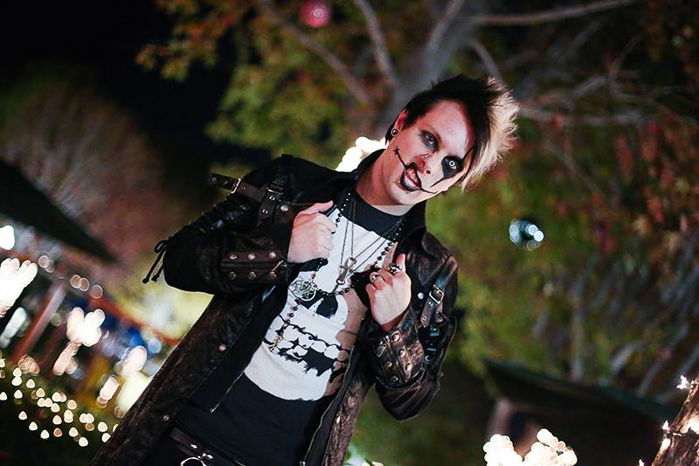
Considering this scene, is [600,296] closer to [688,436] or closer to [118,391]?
[118,391]

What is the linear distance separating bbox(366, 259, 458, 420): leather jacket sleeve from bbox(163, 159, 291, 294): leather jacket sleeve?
382mm

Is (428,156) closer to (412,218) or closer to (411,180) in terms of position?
(411,180)

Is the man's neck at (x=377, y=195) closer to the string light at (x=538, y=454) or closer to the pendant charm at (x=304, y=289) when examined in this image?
the pendant charm at (x=304, y=289)

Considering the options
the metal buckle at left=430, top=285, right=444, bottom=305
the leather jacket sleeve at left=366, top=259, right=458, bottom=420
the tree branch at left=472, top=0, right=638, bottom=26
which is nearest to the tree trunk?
the leather jacket sleeve at left=366, top=259, right=458, bottom=420

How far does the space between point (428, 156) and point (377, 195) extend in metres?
0.21

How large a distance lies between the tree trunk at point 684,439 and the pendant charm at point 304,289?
1.32 metres

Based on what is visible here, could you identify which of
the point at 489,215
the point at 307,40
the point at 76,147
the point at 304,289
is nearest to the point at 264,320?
the point at 304,289

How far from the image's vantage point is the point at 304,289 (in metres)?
2.70

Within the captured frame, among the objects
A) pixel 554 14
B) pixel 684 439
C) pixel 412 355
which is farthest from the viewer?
pixel 554 14

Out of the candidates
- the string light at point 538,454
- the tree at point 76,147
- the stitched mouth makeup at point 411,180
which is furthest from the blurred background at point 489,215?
the tree at point 76,147

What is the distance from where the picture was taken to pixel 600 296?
1636 centimetres

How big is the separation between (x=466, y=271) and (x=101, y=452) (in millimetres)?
15326

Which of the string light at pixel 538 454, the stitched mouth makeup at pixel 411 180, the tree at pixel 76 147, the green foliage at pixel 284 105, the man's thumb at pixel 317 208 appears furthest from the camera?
the tree at pixel 76 147

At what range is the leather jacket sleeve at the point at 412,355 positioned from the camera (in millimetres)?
2625
